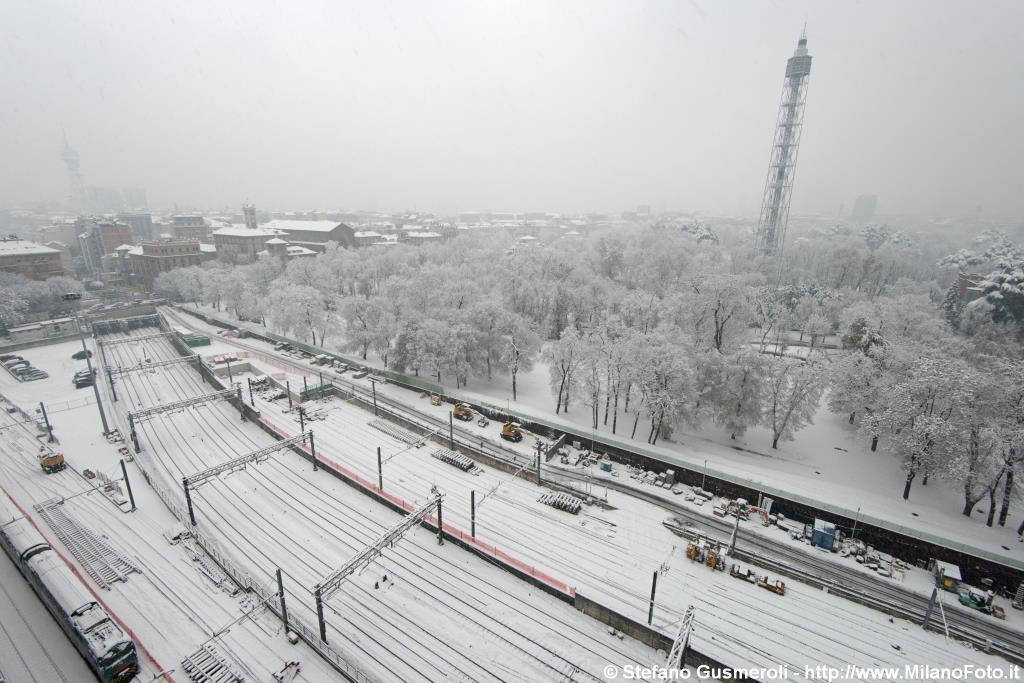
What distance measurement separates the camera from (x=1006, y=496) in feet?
62.3

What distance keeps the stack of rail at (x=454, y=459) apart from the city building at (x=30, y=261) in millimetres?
79712

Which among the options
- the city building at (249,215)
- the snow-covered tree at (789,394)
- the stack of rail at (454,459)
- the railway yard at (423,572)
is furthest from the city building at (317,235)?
the snow-covered tree at (789,394)

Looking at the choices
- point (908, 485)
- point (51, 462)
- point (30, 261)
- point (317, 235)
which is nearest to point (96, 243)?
point (30, 261)

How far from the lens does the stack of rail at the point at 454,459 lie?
24594 mm

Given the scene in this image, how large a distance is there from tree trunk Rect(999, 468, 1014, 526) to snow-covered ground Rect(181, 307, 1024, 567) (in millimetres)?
533

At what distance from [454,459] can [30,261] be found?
268ft

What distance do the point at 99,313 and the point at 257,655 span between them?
65323mm

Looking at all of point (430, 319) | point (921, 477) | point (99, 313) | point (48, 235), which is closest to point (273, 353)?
point (430, 319)

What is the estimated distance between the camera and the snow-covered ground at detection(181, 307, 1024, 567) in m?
19.7

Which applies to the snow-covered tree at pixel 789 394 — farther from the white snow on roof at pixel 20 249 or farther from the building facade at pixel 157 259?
the white snow on roof at pixel 20 249

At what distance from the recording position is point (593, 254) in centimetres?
6406

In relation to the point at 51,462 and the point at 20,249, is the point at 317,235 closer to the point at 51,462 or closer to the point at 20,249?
the point at 20,249

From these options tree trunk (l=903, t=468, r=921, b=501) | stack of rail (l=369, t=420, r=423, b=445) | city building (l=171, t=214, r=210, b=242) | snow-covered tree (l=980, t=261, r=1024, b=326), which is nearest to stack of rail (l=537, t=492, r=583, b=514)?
stack of rail (l=369, t=420, r=423, b=445)

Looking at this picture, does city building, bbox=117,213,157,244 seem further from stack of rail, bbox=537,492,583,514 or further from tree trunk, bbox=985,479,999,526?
tree trunk, bbox=985,479,999,526
